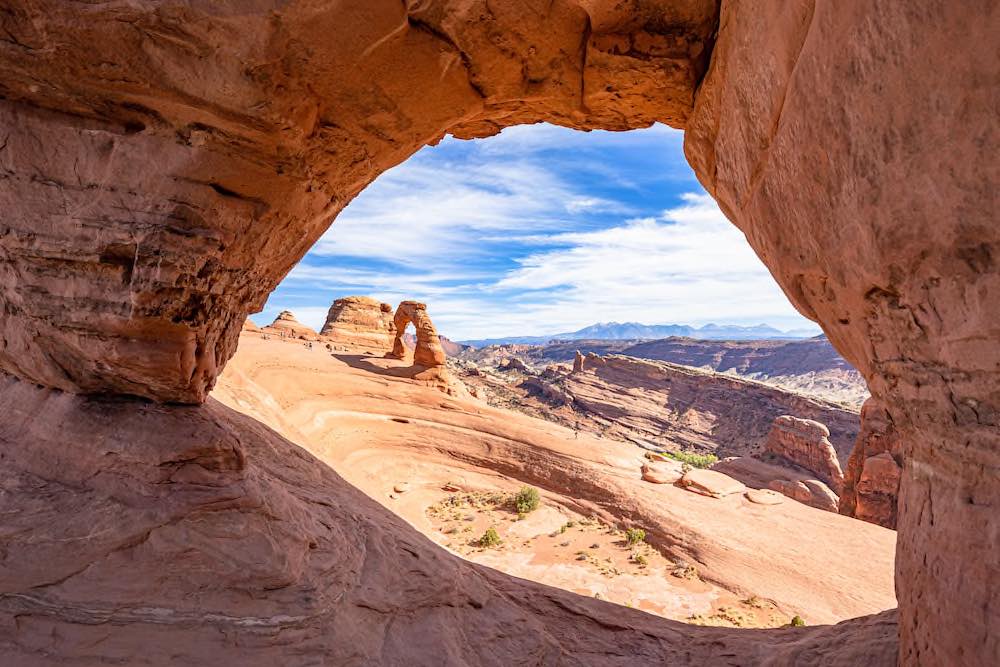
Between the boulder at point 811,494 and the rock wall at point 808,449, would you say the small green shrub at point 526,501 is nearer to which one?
the boulder at point 811,494

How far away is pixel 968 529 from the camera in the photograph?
2652mm

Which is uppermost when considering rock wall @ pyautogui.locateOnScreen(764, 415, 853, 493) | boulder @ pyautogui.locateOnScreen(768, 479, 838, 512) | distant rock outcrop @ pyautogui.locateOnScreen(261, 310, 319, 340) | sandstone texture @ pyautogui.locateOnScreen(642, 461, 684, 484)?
distant rock outcrop @ pyautogui.locateOnScreen(261, 310, 319, 340)

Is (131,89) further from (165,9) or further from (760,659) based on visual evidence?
(760,659)

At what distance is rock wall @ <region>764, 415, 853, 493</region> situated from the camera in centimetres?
2886

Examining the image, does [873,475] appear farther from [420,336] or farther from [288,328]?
[288,328]

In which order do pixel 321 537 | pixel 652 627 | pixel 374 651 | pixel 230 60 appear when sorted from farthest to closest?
1. pixel 652 627
2. pixel 321 537
3. pixel 374 651
4. pixel 230 60

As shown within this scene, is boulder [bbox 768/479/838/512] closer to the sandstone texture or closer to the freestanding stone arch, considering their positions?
the sandstone texture

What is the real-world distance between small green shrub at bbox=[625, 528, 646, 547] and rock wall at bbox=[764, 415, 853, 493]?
21950 millimetres

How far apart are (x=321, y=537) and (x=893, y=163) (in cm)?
580

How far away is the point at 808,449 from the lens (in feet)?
97.1

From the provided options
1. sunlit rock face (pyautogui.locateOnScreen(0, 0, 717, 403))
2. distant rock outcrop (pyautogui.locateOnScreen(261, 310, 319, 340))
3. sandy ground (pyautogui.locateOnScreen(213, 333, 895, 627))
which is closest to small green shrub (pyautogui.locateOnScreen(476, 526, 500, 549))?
sandy ground (pyautogui.locateOnScreen(213, 333, 895, 627))

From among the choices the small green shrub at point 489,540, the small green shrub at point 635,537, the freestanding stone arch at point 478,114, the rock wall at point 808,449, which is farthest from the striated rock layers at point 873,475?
the freestanding stone arch at point 478,114

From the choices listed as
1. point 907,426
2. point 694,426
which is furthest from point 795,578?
point 694,426

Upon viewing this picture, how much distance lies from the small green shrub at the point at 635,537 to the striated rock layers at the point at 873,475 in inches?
439
